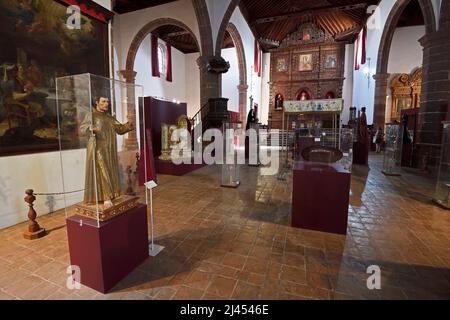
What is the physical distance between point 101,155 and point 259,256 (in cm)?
194

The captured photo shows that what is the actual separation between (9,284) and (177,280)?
1.54 metres

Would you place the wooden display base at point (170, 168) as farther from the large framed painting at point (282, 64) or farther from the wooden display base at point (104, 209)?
the large framed painting at point (282, 64)

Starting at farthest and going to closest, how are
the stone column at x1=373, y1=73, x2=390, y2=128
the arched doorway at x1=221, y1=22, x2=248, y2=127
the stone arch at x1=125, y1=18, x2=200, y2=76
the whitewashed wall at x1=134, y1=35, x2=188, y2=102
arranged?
1. the arched doorway at x1=221, y1=22, x2=248, y2=127
2. the whitewashed wall at x1=134, y1=35, x2=188, y2=102
3. the stone column at x1=373, y1=73, x2=390, y2=128
4. the stone arch at x1=125, y1=18, x2=200, y2=76

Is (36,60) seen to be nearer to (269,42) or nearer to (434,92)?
(434,92)

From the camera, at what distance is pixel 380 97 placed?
10680mm

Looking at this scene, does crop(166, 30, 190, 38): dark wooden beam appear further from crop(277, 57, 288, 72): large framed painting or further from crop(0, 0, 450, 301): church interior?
crop(277, 57, 288, 72): large framed painting

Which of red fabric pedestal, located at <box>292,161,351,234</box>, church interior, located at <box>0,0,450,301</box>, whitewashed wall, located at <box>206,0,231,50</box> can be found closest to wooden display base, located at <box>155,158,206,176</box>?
church interior, located at <box>0,0,450,301</box>

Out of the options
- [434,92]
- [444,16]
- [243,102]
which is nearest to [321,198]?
[434,92]

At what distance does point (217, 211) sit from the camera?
391cm

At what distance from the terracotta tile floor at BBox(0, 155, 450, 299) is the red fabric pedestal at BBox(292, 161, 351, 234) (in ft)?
0.54

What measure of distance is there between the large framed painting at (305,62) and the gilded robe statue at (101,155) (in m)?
18.6

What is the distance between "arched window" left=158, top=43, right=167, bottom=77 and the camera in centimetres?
1349

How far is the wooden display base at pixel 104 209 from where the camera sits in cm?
201

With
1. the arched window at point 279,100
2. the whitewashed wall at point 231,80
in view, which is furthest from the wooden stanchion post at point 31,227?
the arched window at point 279,100
